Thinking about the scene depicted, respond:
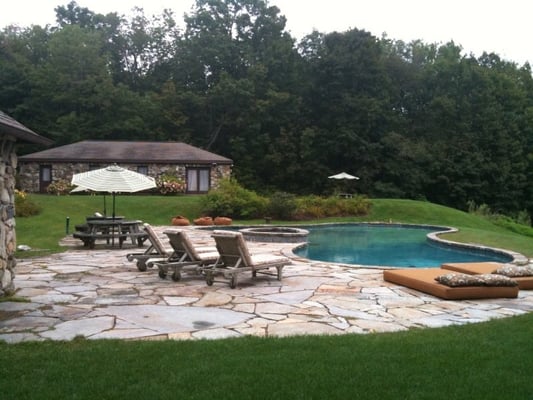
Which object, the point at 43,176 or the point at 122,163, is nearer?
the point at 122,163

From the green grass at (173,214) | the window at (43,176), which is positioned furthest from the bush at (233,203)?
the window at (43,176)

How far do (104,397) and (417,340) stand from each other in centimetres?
291

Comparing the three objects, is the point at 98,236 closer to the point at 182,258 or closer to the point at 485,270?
the point at 182,258

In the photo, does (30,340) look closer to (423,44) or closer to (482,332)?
(482,332)

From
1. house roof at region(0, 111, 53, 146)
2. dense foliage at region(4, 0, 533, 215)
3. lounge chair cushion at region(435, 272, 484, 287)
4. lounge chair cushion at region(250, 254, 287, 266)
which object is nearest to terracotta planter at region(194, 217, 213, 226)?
lounge chair cushion at region(250, 254, 287, 266)

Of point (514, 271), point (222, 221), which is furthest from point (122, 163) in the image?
point (514, 271)

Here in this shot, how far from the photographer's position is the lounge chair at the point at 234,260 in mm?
8125

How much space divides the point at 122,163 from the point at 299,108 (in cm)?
1597

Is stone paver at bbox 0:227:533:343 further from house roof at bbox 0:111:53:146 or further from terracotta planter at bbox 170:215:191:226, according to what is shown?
terracotta planter at bbox 170:215:191:226

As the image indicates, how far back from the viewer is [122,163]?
96.6ft

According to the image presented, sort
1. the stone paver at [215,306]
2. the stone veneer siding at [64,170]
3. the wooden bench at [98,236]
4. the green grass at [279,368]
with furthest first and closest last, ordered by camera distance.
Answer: the stone veneer siding at [64,170], the wooden bench at [98,236], the stone paver at [215,306], the green grass at [279,368]

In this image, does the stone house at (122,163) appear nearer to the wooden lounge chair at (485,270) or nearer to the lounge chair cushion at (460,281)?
the wooden lounge chair at (485,270)

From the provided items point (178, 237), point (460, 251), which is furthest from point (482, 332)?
point (460, 251)

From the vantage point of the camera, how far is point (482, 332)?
17.3 feet
